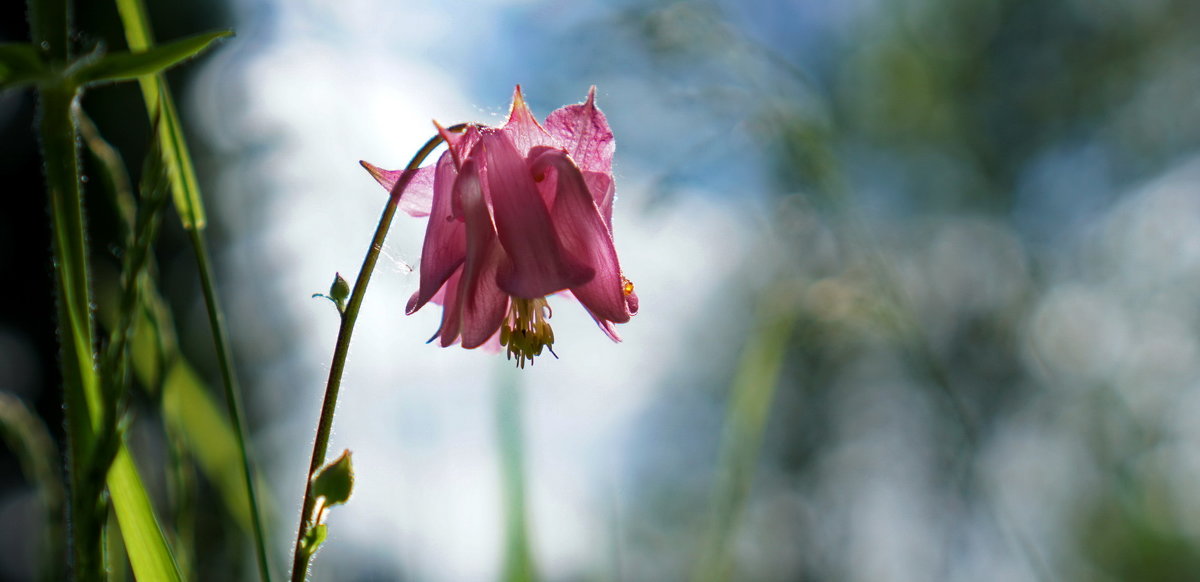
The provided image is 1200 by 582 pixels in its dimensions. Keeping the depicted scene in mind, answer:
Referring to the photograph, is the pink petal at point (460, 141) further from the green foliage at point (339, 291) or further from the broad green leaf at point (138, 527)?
the broad green leaf at point (138, 527)

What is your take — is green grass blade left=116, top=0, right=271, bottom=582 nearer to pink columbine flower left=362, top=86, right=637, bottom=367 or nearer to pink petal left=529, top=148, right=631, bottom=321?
pink columbine flower left=362, top=86, right=637, bottom=367

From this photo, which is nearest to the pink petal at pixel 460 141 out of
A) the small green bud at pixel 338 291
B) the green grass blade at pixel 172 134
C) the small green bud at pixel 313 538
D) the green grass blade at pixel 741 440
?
the small green bud at pixel 338 291

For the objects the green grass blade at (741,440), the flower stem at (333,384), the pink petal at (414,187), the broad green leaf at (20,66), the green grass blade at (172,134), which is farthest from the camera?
the green grass blade at (741,440)

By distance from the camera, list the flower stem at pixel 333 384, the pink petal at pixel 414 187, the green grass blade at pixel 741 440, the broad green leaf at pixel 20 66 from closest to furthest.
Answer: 1. the broad green leaf at pixel 20 66
2. the flower stem at pixel 333 384
3. the pink petal at pixel 414 187
4. the green grass blade at pixel 741 440

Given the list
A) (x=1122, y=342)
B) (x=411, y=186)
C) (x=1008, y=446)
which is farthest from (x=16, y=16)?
(x=1008, y=446)

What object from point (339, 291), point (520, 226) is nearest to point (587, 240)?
point (520, 226)

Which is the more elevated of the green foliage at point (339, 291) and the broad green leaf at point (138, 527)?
the green foliage at point (339, 291)

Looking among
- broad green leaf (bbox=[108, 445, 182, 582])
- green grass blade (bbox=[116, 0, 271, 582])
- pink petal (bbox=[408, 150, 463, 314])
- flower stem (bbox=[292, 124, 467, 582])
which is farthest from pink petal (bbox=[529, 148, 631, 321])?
broad green leaf (bbox=[108, 445, 182, 582])
